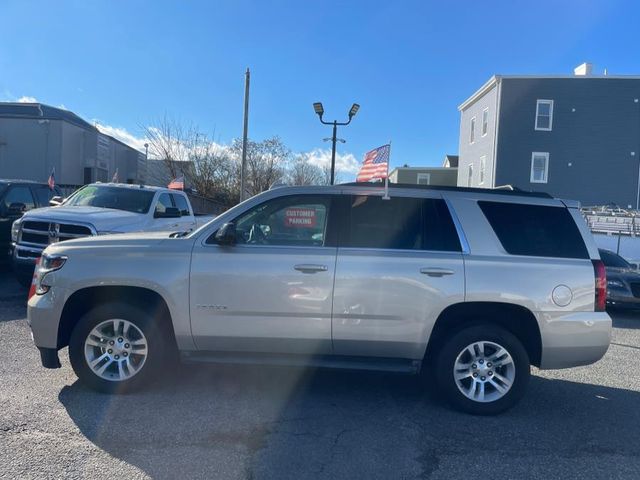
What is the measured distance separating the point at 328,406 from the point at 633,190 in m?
26.6

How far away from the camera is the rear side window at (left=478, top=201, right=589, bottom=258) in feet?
14.7

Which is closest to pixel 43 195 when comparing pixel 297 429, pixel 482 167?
pixel 297 429

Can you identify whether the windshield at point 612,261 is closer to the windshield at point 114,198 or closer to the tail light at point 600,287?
the tail light at point 600,287

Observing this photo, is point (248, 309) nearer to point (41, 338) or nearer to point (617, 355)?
point (41, 338)

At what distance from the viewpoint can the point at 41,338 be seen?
14.9ft

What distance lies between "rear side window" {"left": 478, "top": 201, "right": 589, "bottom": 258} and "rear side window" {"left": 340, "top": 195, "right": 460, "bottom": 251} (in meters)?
0.42

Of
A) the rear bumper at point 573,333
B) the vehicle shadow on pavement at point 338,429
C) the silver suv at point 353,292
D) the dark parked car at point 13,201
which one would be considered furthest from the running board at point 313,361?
the dark parked car at point 13,201

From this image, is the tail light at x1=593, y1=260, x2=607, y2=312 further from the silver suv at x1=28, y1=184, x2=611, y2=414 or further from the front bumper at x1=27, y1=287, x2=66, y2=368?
the front bumper at x1=27, y1=287, x2=66, y2=368

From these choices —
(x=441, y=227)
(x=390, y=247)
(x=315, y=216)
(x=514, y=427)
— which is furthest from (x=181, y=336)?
(x=514, y=427)

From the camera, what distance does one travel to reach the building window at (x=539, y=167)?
86.3ft

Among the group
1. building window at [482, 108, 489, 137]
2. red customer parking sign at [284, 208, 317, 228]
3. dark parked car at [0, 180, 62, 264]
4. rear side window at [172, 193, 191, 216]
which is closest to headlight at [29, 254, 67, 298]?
red customer parking sign at [284, 208, 317, 228]

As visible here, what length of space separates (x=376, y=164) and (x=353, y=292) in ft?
9.13

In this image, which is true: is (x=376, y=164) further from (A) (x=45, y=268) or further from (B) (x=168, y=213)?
(B) (x=168, y=213)

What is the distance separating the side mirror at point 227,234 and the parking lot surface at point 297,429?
1.38 m
